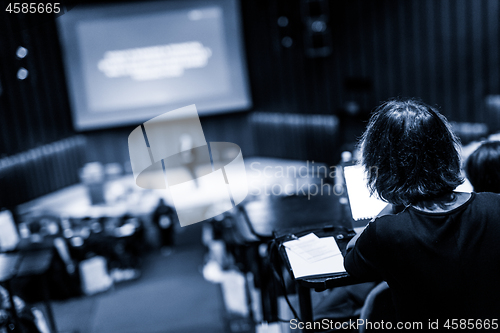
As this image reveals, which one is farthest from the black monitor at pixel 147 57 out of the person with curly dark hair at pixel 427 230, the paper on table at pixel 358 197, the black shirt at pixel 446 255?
the black shirt at pixel 446 255

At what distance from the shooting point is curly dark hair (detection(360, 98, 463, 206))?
1.24 metres

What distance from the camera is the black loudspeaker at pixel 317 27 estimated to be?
5.71m

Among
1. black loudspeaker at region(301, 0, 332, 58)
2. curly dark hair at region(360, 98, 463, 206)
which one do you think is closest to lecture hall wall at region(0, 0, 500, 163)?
black loudspeaker at region(301, 0, 332, 58)

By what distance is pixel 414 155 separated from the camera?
124 centimetres

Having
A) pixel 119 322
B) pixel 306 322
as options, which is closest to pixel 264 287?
pixel 306 322

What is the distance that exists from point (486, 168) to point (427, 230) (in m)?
0.67

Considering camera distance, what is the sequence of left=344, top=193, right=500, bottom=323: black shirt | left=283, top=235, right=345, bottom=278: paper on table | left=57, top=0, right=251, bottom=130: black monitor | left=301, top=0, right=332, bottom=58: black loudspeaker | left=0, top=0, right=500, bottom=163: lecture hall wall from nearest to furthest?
left=344, top=193, right=500, bottom=323: black shirt, left=283, top=235, right=345, bottom=278: paper on table, left=0, top=0, right=500, bottom=163: lecture hall wall, left=301, top=0, right=332, bottom=58: black loudspeaker, left=57, top=0, right=251, bottom=130: black monitor

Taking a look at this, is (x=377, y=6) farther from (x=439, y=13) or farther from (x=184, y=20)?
(x=184, y=20)

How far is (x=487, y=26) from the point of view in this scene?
4.39m

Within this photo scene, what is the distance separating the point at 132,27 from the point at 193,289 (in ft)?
12.7

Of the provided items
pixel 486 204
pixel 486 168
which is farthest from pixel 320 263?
pixel 486 168

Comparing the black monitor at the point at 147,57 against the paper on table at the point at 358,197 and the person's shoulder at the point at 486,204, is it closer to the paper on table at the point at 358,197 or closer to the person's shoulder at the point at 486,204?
the paper on table at the point at 358,197

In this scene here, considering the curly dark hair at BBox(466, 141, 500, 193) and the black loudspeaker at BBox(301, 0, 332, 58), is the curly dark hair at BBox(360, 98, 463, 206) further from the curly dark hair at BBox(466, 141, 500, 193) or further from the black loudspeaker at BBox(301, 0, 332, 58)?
the black loudspeaker at BBox(301, 0, 332, 58)

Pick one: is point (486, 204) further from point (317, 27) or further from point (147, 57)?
point (147, 57)
